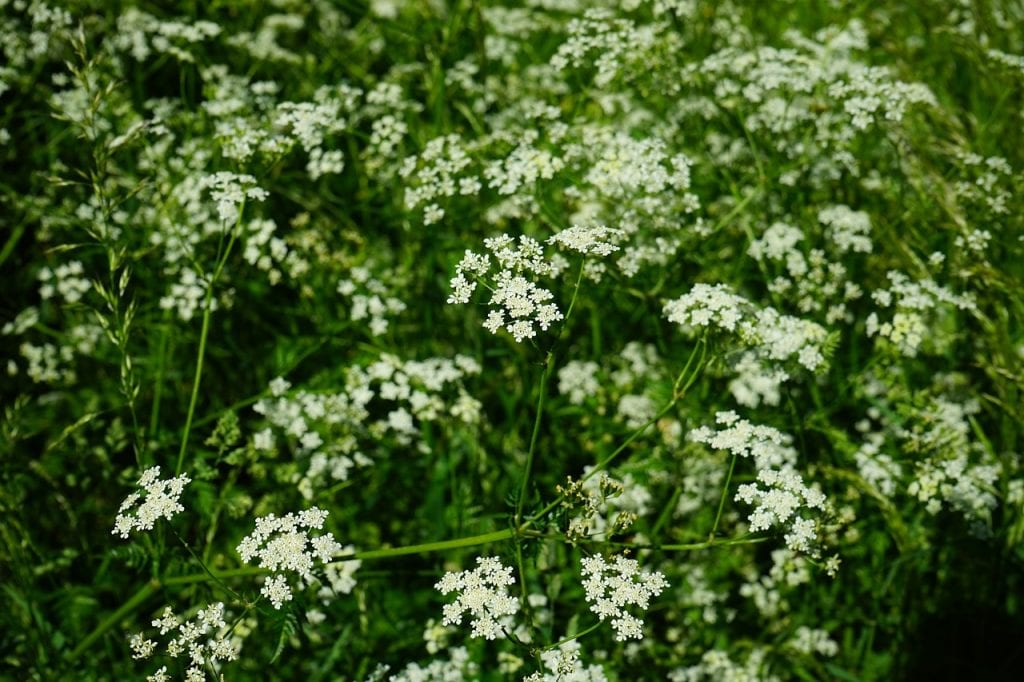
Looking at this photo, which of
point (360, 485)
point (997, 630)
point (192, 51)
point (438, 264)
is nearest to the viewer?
point (997, 630)

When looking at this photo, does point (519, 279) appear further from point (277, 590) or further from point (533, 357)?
point (533, 357)

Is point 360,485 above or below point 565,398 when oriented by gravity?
below

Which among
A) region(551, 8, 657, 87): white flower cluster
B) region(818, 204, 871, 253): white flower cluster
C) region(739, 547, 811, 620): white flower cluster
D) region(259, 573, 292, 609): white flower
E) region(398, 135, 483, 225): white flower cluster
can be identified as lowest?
region(739, 547, 811, 620): white flower cluster

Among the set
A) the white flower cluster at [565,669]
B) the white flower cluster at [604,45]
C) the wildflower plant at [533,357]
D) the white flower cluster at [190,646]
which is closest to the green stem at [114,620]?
the wildflower plant at [533,357]

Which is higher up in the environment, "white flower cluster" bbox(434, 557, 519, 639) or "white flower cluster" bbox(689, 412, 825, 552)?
"white flower cluster" bbox(689, 412, 825, 552)

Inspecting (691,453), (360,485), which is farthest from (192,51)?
(691,453)

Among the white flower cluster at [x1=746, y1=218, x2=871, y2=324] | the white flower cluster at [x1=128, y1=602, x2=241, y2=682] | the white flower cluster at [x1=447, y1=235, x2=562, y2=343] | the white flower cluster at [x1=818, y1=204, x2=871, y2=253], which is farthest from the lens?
the white flower cluster at [x1=818, y1=204, x2=871, y2=253]

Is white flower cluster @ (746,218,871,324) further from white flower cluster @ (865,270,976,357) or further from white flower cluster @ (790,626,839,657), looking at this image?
white flower cluster @ (790,626,839,657)

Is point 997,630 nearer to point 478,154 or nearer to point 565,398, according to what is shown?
point 565,398

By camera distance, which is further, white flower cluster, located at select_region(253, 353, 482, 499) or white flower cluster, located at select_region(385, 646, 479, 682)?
white flower cluster, located at select_region(253, 353, 482, 499)

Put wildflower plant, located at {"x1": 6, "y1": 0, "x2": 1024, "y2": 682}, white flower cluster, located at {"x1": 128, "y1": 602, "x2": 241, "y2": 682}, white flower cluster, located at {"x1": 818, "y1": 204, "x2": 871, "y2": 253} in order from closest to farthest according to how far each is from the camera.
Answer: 1. white flower cluster, located at {"x1": 128, "y1": 602, "x2": 241, "y2": 682}
2. wildflower plant, located at {"x1": 6, "y1": 0, "x2": 1024, "y2": 682}
3. white flower cluster, located at {"x1": 818, "y1": 204, "x2": 871, "y2": 253}

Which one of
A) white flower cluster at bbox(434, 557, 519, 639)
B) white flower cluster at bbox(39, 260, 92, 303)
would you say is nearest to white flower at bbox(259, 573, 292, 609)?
white flower cluster at bbox(434, 557, 519, 639)
